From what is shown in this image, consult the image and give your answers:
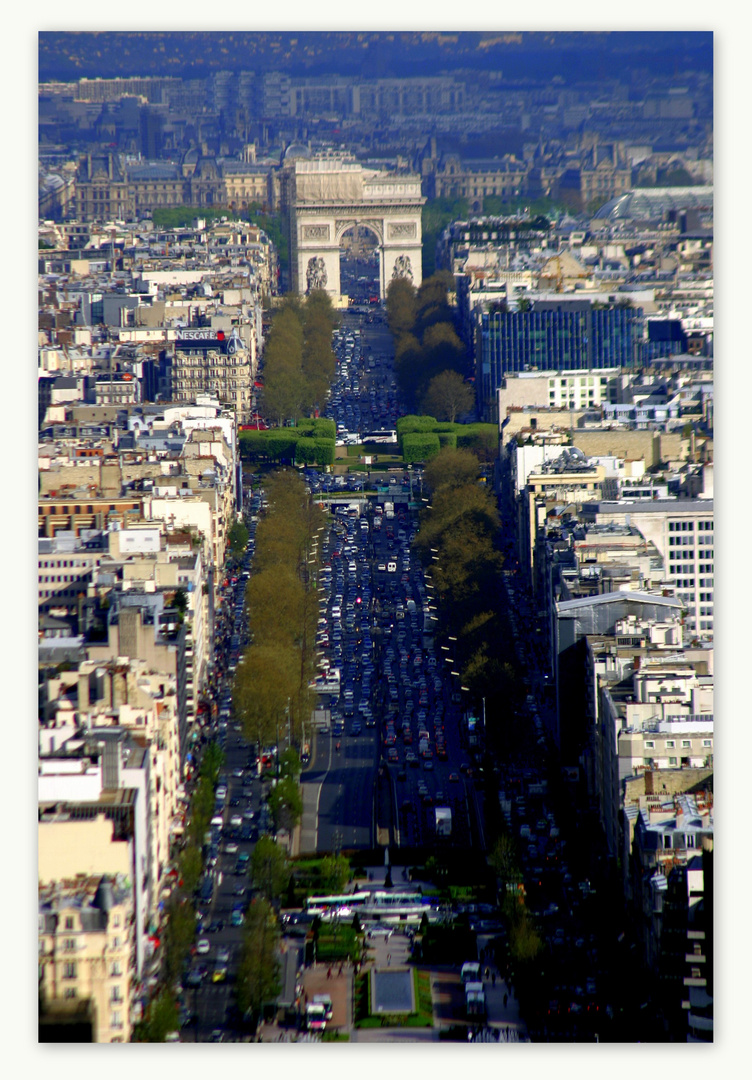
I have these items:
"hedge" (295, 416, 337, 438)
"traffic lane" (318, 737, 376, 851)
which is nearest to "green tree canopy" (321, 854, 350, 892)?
"traffic lane" (318, 737, 376, 851)

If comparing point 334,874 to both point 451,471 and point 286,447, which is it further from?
point 286,447

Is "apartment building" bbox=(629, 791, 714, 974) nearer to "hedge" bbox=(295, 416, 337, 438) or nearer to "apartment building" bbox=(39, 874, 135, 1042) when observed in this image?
"apartment building" bbox=(39, 874, 135, 1042)

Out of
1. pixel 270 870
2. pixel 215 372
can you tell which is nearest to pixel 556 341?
pixel 215 372

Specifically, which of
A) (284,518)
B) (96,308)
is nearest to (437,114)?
(96,308)

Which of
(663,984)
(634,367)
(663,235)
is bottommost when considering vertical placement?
(663,984)

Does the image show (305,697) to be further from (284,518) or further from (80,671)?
(284,518)

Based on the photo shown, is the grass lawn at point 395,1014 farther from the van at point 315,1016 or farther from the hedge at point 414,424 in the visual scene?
the hedge at point 414,424
